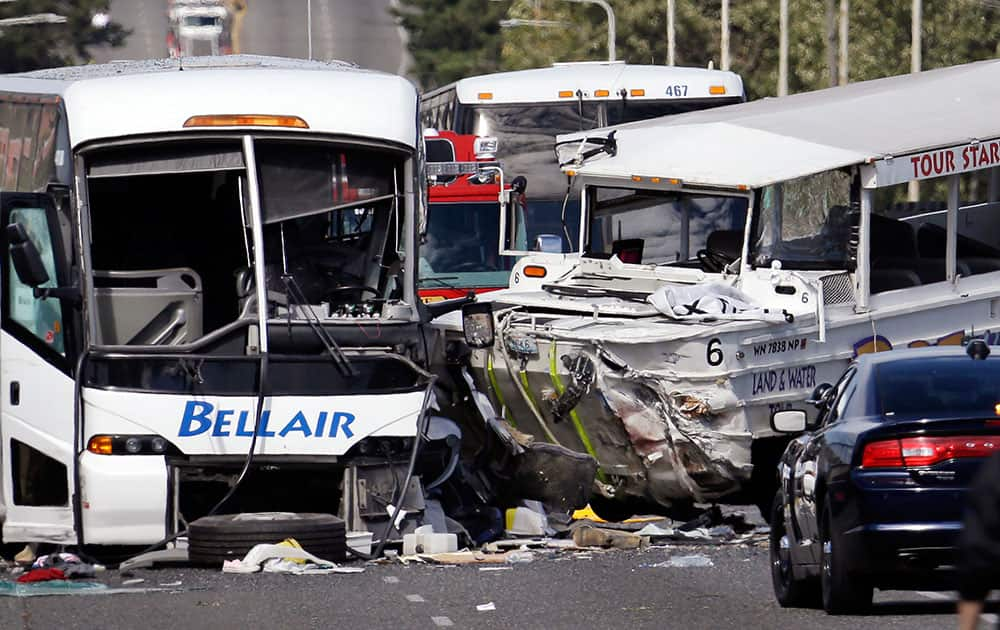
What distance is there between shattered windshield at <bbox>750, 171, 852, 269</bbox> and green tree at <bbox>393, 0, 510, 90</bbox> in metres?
69.5

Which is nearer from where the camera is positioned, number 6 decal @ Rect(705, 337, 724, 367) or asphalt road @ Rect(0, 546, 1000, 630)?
asphalt road @ Rect(0, 546, 1000, 630)

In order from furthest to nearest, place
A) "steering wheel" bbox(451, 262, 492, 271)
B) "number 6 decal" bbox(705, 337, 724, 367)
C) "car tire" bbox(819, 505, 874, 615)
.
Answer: "steering wheel" bbox(451, 262, 492, 271), "number 6 decal" bbox(705, 337, 724, 367), "car tire" bbox(819, 505, 874, 615)

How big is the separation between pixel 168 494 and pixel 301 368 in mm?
1270

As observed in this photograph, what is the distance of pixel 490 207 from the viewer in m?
24.0

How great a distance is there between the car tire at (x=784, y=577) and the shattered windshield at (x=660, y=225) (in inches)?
231

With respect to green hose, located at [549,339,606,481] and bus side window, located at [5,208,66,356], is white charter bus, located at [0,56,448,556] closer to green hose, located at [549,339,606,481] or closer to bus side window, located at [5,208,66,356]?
bus side window, located at [5,208,66,356]

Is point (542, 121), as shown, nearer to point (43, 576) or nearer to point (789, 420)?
point (43, 576)

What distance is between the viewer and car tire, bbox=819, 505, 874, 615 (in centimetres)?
1073

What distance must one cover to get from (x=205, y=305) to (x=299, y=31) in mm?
67490

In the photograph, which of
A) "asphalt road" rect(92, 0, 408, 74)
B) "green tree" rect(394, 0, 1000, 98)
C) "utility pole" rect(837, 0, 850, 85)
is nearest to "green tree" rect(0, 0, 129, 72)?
"asphalt road" rect(92, 0, 408, 74)

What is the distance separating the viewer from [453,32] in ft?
298

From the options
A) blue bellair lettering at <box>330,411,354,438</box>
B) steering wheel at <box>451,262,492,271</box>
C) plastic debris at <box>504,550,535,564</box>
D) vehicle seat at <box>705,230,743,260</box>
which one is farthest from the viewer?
steering wheel at <box>451,262,492,271</box>

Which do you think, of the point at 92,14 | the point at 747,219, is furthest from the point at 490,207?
the point at 92,14

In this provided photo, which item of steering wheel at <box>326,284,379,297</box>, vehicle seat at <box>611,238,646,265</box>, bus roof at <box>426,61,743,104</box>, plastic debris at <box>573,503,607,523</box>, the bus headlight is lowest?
plastic debris at <box>573,503,607,523</box>
